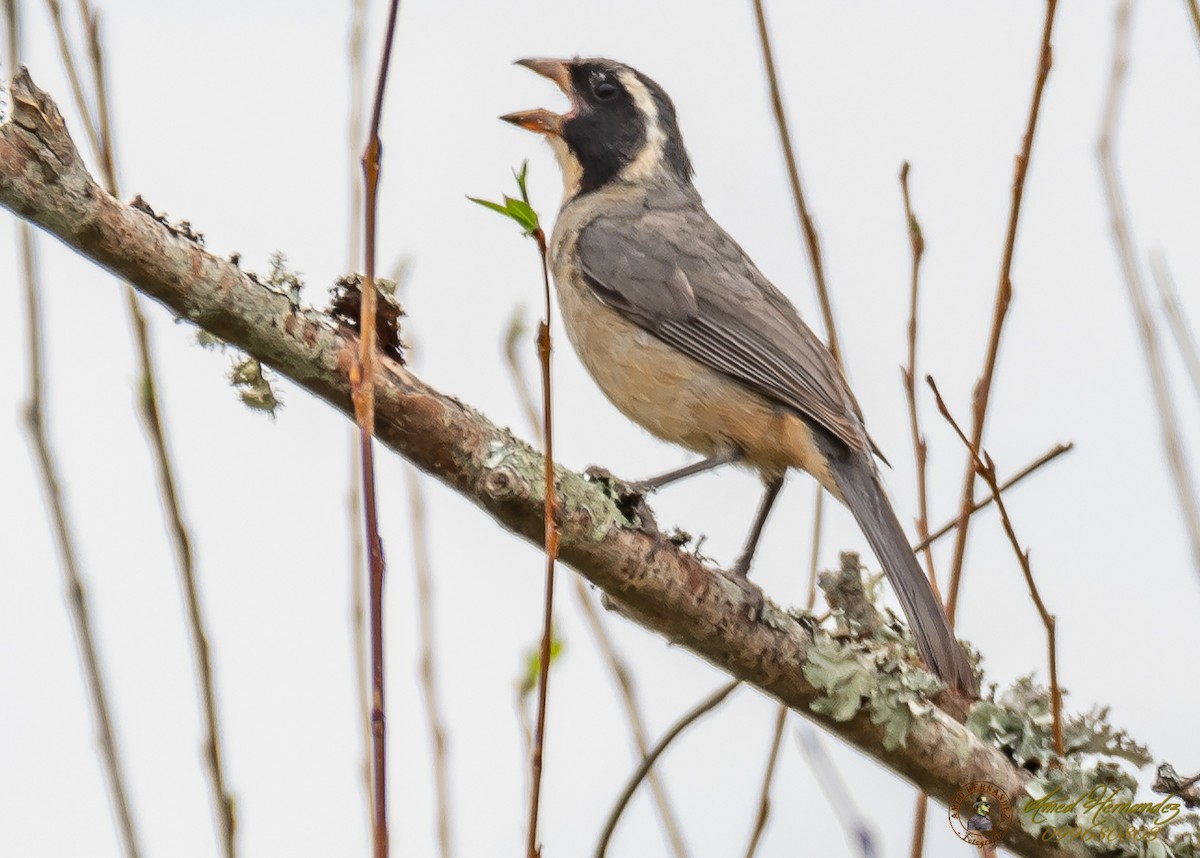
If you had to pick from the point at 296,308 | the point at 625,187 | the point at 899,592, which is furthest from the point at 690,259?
the point at 296,308

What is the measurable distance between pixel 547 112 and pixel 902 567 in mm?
2677

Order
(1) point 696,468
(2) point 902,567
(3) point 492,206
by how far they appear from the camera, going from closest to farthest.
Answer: (3) point 492,206 → (2) point 902,567 → (1) point 696,468

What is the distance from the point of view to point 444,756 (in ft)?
9.99

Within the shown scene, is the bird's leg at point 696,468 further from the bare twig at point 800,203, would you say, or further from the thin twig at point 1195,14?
the thin twig at point 1195,14

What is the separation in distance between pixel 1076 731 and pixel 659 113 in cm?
342

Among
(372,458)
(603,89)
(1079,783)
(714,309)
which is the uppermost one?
(603,89)

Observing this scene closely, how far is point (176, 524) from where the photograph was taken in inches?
99.8

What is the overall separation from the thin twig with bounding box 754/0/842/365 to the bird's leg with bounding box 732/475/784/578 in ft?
4.97

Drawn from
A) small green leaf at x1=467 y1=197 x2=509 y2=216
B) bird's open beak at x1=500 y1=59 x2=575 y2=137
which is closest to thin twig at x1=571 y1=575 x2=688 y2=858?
small green leaf at x1=467 y1=197 x2=509 y2=216

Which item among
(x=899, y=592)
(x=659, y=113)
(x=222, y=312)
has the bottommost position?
(x=222, y=312)

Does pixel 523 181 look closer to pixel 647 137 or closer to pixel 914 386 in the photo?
pixel 914 386

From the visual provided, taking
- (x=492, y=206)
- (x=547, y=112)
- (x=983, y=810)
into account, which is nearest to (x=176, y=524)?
(x=492, y=206)

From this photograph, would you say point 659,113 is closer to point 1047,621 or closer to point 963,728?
point 963,728

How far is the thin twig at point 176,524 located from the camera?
237cm
